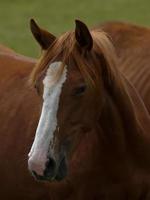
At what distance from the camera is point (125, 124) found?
412 centimetres

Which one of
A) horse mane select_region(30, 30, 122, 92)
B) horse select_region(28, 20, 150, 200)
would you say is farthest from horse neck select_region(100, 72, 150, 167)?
horse mane select_region(30, 30, 122, 92)

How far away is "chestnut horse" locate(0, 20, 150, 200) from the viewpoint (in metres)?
3.64

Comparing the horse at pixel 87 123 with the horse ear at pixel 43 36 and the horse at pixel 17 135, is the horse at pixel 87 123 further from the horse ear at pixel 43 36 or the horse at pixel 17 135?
the horse at pixel 17 135

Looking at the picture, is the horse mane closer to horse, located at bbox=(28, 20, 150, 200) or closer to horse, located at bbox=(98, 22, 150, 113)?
horse, located at bbox=(28, 20, 150, 200)

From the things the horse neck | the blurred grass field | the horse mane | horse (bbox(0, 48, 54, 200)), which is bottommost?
the blurred grass field

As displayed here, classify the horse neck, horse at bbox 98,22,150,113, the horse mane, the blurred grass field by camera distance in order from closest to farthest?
the horse mane
the horse neck
horse at bbox 98,22,150,113
the blurred grass field

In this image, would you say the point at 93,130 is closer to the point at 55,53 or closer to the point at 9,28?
the point at 55,53

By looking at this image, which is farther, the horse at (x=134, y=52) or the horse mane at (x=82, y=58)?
the horse at (x=134, y=52)

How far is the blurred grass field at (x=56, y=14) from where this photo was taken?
9.52 m

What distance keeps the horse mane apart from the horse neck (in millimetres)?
138

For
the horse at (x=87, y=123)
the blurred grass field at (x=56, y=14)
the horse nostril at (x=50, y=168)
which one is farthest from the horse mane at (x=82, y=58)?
the blurred grass field at (x=56, y=14)

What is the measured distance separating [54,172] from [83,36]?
66 cm

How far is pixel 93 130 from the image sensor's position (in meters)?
4.10

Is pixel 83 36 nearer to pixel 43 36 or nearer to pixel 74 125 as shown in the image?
pixel 43 36
